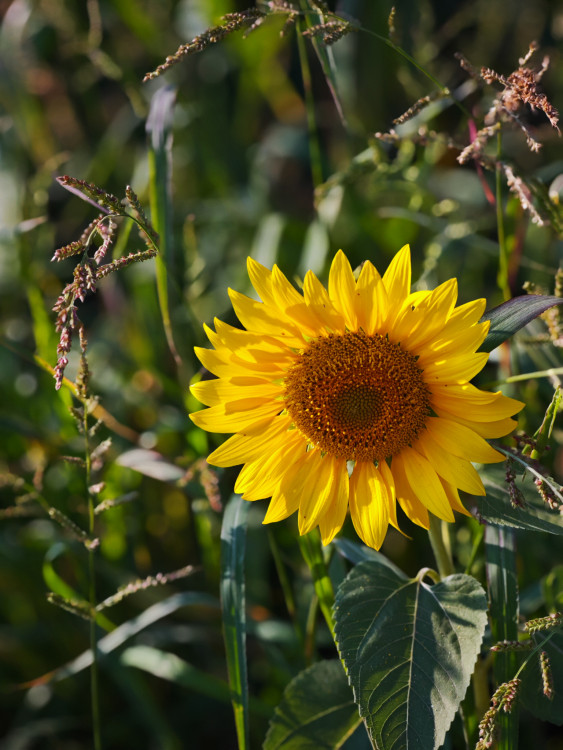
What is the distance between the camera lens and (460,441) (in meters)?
0.93

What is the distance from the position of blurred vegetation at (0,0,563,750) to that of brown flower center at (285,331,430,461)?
0.24 metres

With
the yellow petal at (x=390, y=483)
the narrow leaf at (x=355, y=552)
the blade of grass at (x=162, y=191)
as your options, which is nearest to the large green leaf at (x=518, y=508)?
the yellow petal at (x=390, y=483)

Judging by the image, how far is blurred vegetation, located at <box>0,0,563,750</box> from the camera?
1480 mm

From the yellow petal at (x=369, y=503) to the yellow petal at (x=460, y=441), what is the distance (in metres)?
0.10

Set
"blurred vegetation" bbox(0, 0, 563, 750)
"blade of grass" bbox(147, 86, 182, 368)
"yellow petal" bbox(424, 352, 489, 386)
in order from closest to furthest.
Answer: "yellow petal" bbox(424, 352, 489, 386)
"blade of grass" bbox(147, 86, 182, 368)
"blurred vegetation" bbox(0, 0, 563, 750)

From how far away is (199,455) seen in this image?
53.1 inches

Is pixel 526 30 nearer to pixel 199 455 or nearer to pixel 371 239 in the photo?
pixel 371 239

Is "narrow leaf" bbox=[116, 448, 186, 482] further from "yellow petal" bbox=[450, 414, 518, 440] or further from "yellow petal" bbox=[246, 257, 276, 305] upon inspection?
"yellow petal" bbox=[450, 414, 518, 440]

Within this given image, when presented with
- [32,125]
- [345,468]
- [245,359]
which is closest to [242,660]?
[345,468]

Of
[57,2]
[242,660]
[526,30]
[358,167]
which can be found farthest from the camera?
[526,30]

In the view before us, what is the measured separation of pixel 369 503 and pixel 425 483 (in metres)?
0.08

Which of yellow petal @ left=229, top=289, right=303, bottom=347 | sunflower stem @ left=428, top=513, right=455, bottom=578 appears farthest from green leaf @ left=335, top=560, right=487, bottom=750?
yellow petal @ left=229, top=289, right=303, bottom=347

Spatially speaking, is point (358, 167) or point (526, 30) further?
point (526, 30)

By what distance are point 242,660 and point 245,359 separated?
17.8 inches
